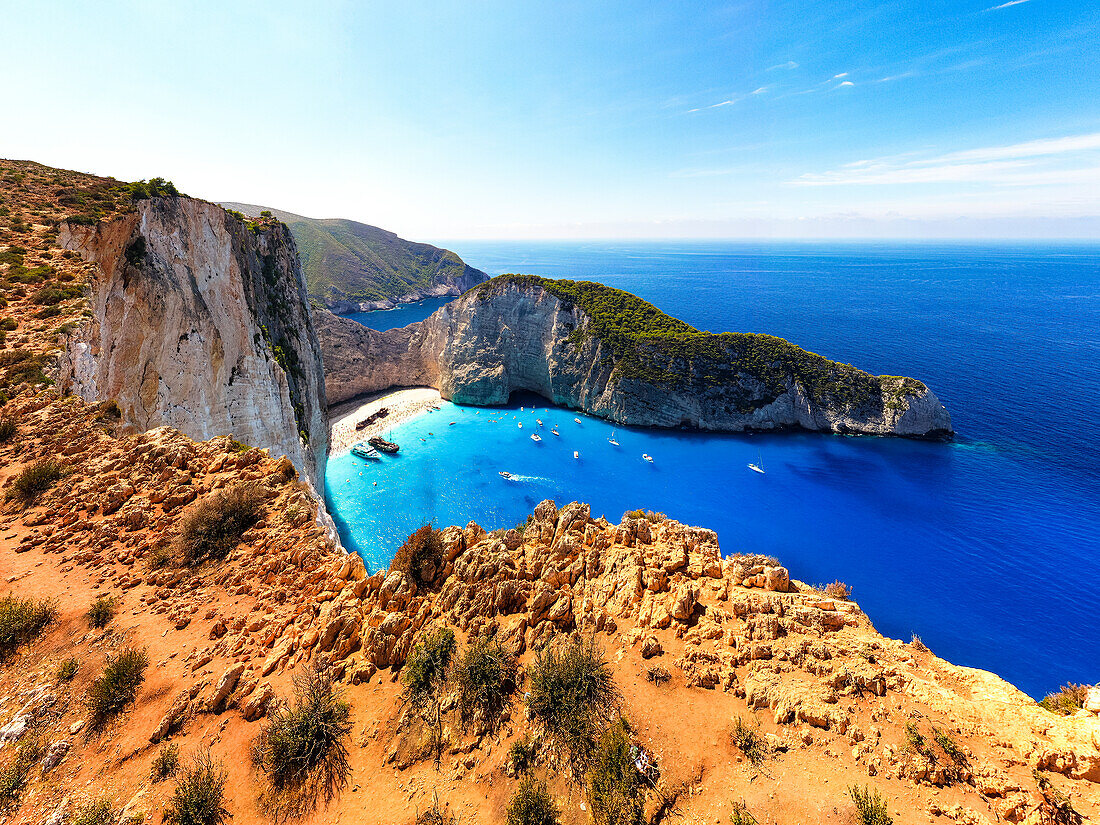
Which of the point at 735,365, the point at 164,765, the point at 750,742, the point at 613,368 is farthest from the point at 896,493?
the point at 164,765

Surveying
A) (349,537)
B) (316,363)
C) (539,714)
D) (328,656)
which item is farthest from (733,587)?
(316,363)

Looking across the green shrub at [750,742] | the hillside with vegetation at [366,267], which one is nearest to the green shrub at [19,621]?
the green shrub at [750,742]

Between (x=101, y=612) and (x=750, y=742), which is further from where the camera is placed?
(x=101, y=612)

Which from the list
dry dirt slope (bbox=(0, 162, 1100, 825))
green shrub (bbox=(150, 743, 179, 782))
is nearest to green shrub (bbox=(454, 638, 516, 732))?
dry dirt slope (bbox=(0, 162, 1100, 825))

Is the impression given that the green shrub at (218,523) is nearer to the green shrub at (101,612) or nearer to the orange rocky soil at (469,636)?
the orange rocky soil at (469,636)

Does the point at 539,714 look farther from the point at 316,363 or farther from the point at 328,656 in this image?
the point at 316,363

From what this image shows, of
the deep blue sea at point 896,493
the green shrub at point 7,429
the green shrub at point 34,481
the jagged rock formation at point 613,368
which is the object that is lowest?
the deep blue sea at point 896,493

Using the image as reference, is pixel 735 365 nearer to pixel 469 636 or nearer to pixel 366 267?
pixel 469 636

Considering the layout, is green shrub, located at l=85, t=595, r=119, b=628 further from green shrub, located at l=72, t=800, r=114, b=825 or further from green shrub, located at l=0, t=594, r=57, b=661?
green shrub, located at l=72, t=800, r=114, b=825
